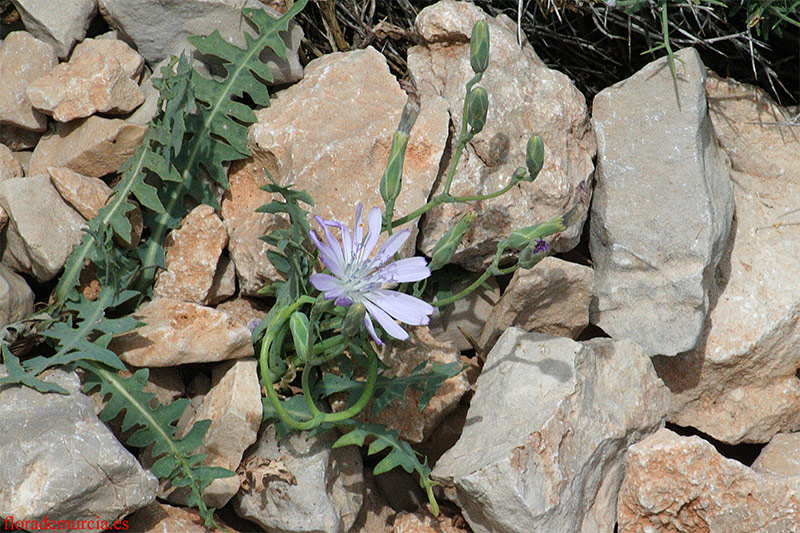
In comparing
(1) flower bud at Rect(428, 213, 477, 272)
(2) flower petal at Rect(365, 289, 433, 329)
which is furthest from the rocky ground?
(2) flower petal at Rect(365, 289, 433, 329)

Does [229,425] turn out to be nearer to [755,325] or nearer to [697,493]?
[697,493]

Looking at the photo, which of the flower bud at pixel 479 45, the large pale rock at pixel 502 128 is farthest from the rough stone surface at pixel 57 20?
the flower bud at pixel 479 45

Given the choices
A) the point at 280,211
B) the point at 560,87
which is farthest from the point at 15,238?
the point at 560,87

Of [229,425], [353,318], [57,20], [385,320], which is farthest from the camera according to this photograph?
[57,20]

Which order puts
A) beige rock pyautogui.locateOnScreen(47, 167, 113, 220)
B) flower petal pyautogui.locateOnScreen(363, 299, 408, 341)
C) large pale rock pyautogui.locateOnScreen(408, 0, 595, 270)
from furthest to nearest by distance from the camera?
large pale rock pyautogui.locateOnScreen(408, 0, 595, 270) → beige rock pyautogui.locateOnScreen(47, 167, 113, 220) → flower petal pyautogui.locateOnScreen(363, 299, 408, 341)

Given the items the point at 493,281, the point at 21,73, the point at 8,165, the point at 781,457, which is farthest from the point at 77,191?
the point at 781,457

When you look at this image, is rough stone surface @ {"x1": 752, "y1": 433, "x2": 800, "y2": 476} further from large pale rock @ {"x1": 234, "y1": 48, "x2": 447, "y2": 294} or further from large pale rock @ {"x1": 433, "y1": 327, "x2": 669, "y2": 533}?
large pale rock @ {"x1": 234, "y1": 48, "x2": 447, "y2": 294}
